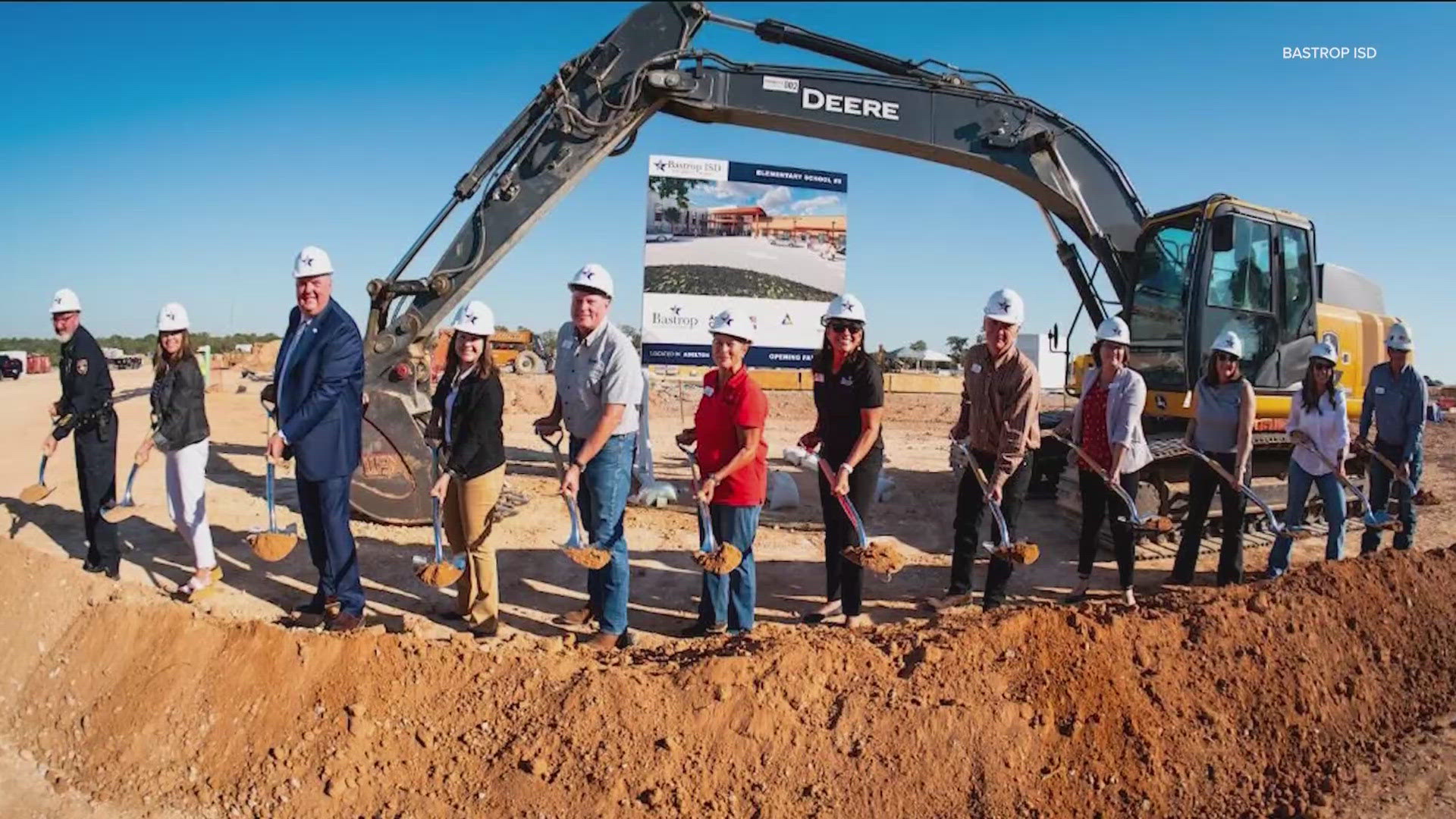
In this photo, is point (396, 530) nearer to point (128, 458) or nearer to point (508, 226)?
point (508, 226)

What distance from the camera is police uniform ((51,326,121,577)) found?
4.93 metres

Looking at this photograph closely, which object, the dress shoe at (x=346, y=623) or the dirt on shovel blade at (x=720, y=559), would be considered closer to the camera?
the dirt on shovel blade at (x=720, y=559)

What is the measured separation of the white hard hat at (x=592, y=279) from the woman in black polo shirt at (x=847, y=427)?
1.22 m

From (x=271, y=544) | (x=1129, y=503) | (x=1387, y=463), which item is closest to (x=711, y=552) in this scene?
(x=271, y=544)

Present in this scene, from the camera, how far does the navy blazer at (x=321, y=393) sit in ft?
13.6

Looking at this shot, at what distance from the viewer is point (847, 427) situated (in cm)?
442

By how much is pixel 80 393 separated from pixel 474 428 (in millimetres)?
2770

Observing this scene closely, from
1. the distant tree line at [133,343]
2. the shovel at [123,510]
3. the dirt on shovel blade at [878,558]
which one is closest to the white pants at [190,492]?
the shovel at [123,510]

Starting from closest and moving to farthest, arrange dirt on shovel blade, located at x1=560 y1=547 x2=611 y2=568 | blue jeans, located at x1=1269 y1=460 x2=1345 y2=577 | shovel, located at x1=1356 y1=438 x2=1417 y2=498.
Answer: dirt on shovel blade, located at x1=560 y1=547 x2=611 y2=568, blue jeans, located at x1=1269 y1=460 x2=1345 y2=577, shovel, located at x1=1356 y1=438 x2=1417 y2=498

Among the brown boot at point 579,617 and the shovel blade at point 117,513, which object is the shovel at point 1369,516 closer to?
the brown boot at point 579,617

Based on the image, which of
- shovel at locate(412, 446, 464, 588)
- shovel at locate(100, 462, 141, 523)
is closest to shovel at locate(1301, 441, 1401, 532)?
shovel at locate(412, 446, 464, 588)

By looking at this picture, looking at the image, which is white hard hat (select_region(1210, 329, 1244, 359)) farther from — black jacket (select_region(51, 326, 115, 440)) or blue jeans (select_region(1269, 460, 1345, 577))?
black jacket (select_region(51, 326, 115, 440))

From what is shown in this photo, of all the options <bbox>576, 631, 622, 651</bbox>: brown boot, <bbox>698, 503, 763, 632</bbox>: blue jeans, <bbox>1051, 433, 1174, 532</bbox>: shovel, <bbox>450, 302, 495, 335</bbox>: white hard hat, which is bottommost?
<bbox>576, 631, 622, 651</bbox>: brown boot

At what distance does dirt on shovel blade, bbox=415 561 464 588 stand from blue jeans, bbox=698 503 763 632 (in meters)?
1.27
